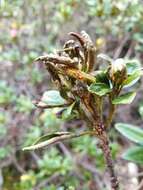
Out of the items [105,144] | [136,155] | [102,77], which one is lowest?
[136,155]

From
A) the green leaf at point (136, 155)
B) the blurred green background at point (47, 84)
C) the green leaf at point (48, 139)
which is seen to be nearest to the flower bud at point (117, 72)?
the green leaf at point (48, 139)

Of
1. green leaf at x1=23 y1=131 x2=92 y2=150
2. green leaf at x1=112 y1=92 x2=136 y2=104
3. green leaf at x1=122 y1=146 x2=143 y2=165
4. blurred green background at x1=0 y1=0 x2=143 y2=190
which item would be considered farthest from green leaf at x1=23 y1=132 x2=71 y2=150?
blurred green background at x1=0 y1=0 x2=143 y2=190

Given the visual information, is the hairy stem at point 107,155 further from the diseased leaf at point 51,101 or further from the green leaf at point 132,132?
the green leaf at point 132,132

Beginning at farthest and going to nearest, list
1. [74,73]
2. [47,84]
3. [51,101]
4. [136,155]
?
[47,84] < [136,155] < [51,101] < [74,73]

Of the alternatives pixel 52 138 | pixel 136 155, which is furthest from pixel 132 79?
pixel 136 155

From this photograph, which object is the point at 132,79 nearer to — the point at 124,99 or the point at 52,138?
the point at 124,99

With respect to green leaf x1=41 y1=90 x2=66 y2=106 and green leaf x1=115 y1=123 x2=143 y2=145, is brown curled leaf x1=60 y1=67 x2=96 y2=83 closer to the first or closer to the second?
green leaf x1=41 y1=90 x2=66 y2=106
